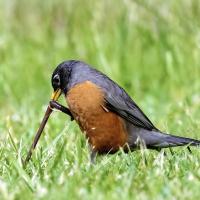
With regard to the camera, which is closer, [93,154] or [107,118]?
[93,154]

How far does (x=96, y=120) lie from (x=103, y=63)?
376 cm

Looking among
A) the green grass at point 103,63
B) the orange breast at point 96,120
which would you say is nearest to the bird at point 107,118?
the orange breast at point 96,120

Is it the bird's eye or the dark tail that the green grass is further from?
the bird's eye

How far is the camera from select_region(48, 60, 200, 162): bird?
5.00 meters

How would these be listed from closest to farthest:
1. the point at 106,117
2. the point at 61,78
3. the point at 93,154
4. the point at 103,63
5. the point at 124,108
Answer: the point at 93,154 → the point at 106,117 → the point at 124,108 → the point at 61,78 → the point at 103,63

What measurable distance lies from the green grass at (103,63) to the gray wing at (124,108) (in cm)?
29

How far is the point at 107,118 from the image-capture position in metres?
5.08

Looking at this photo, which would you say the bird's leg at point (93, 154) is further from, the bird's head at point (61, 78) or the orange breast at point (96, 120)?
the bird's head at point (61, 78)

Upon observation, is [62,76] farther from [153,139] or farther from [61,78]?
[153,139]

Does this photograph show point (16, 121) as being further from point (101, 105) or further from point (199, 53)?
point (199, 53)

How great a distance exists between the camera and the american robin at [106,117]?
5.00 meters

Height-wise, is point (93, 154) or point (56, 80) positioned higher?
point (56, 80)

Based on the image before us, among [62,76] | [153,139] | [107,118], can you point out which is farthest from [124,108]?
[62,76]

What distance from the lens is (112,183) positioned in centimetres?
387
